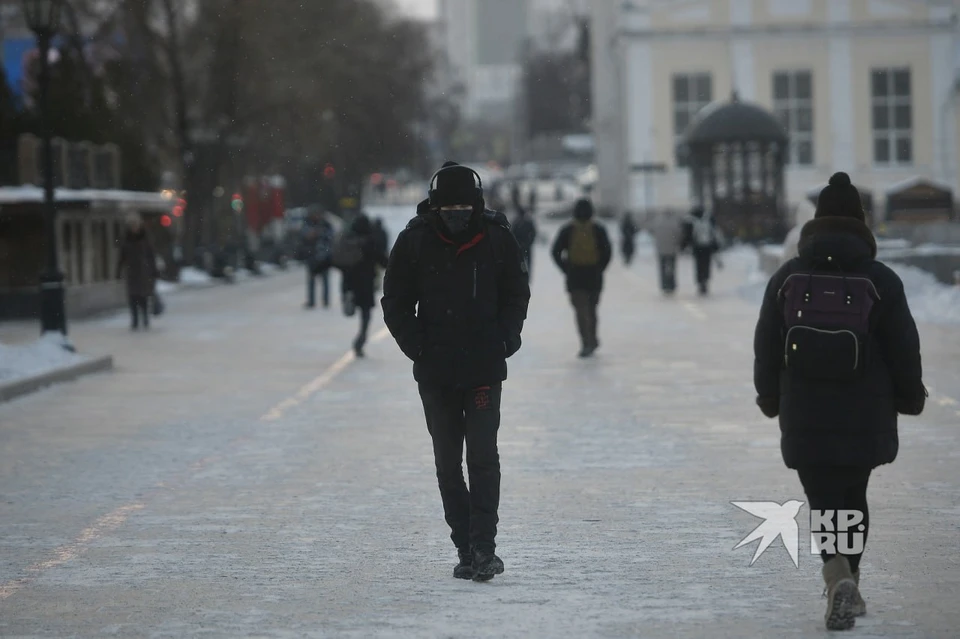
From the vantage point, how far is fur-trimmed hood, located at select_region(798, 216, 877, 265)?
6.41 meters

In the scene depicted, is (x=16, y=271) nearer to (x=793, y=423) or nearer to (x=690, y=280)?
(x=690, y=280)

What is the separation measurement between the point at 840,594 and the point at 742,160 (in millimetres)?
47260

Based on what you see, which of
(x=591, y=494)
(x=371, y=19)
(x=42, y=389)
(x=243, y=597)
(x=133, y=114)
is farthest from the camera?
(x=371, y=19)

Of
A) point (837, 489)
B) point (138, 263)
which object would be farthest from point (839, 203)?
point (138, 263)

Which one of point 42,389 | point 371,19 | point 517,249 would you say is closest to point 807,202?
point 42,389

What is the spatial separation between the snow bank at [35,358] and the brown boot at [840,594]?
39.5ft

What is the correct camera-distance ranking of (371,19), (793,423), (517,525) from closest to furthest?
(793,423), (517,525), (371,19)

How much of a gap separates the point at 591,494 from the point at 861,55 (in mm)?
67924

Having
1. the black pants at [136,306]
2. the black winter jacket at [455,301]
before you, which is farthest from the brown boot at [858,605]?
the black pants at [136,306]

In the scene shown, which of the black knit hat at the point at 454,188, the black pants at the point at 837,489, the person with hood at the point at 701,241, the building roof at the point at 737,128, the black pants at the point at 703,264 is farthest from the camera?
the building roof at the point at 737,128

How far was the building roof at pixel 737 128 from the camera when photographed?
2013 inches

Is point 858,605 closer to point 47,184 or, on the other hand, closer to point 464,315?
point 464,315

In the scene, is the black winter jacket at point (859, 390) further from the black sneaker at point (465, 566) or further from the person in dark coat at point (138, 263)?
the person in dark coat at point (138, 263)

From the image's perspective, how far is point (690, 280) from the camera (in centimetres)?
4000
